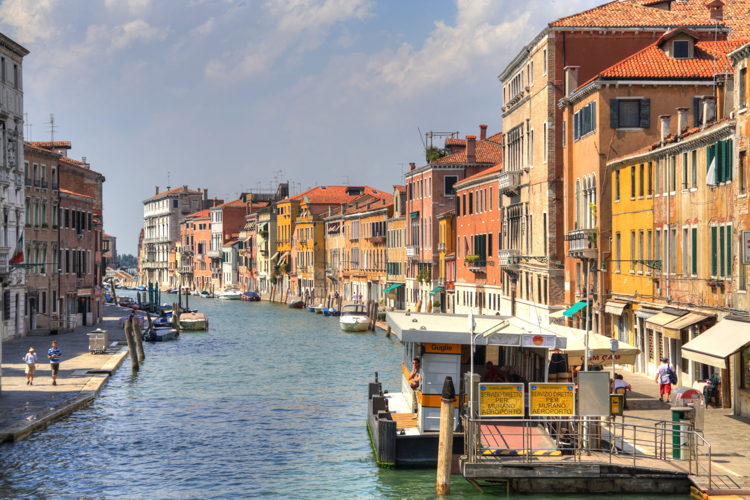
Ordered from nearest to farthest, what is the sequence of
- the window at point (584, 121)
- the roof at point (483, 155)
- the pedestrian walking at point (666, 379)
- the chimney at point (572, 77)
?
the pedestrian walking at point (666, 379), the window at point (584, 121), the chimney at point (572, 77), the roof at point (483, 155)

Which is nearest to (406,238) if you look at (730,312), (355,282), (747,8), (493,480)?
(355,282)

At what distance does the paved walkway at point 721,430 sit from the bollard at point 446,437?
4.27 m

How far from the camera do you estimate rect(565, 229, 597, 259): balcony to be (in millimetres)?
38031

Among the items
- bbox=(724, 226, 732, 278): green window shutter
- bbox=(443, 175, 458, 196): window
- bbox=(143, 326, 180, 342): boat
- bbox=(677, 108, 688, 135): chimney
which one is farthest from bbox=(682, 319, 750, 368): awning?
bbox=(443, 175, 458, 196): window

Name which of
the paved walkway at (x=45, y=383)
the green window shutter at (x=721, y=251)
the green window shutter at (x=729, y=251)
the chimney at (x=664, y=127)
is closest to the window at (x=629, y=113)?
the chimney at (x=664, y=127)

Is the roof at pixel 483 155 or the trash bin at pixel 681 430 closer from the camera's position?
the trash bin at pixel 681 430

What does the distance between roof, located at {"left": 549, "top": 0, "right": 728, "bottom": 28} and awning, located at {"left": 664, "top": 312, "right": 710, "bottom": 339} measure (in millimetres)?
16996

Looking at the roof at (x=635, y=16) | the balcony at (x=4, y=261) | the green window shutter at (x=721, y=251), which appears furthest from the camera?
the roof at (x=635, y=16)

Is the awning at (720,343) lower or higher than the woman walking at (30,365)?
higher

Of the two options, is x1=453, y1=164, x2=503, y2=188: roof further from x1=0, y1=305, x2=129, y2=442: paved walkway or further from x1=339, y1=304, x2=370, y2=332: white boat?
x1=0, y1=305, x2=129, y2=442: paved walkway

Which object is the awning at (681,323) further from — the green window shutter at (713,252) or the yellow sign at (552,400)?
the yellow sign at (552,400)

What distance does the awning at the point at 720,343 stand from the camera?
2216cm

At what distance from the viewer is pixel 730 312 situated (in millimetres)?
24719

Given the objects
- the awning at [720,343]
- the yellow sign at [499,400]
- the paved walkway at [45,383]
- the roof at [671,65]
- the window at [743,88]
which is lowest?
the paved walkway at [45,383]
